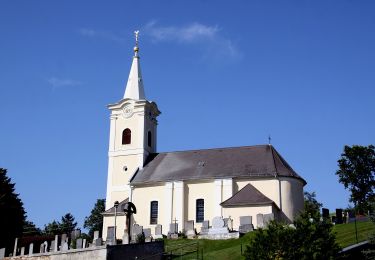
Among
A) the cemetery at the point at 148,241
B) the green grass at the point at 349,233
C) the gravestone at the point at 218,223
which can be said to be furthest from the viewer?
the gravestone at the point at 218,223

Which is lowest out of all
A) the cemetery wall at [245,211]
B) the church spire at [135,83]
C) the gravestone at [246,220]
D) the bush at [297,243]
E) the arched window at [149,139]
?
the bush at [297,243]

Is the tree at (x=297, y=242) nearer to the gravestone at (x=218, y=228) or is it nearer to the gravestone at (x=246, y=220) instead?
the gravestone at (x=218, y=228)

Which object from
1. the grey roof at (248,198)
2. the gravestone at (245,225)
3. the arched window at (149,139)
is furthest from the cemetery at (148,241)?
the arched window at (149,139)

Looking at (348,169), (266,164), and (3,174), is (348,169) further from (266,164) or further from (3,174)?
(3,174)

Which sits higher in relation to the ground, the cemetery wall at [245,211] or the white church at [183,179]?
the white church at [183,179]

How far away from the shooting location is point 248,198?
134 ft

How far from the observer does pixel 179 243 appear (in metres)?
34.2

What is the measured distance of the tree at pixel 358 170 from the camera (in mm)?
57031

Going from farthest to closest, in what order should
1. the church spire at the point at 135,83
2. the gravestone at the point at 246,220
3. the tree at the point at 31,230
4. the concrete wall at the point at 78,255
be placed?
1. the tree at the point at 31,230
2. the church spire at the point at 135,83
3. the gravestone at the point at 246,220
4. the concrete wall at the point at 78,255

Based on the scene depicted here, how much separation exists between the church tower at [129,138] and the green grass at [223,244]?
13.2 meters

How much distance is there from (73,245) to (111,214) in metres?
9.16

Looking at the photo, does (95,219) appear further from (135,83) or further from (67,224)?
(135,83)

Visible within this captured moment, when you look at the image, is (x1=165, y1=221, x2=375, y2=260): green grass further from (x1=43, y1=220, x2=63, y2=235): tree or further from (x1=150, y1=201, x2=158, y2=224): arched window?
(x1=43, y1=220, x2=63, y2=235): tree

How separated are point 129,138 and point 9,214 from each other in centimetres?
1315
